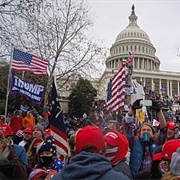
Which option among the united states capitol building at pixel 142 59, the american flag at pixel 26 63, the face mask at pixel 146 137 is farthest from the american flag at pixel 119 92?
the united states capitol building at pixel 142 59

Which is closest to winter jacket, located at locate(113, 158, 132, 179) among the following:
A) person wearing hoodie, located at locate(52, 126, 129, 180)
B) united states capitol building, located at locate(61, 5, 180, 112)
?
person wearing hoodie, located at locate(52, 126, 129, 180)

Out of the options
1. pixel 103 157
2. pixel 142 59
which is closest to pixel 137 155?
pixel 103 157

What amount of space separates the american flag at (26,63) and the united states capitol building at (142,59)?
6179 centimetres

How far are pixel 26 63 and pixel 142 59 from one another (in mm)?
73810

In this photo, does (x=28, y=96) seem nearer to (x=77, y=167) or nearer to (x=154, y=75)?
(x=77, y=167)

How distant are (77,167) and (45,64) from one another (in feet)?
28.1

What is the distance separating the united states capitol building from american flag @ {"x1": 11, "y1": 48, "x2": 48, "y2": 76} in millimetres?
61787

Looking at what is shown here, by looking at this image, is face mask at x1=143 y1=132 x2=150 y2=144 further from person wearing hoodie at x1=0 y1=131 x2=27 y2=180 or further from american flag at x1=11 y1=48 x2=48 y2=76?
american flag at x1=11 y1=48 x2=48 y2=76

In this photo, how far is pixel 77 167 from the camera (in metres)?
1.59

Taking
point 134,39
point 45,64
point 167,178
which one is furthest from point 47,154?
point 134,39

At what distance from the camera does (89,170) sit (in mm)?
1555

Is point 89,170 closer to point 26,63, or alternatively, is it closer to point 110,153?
point 110,153

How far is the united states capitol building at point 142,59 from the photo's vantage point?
249 ft

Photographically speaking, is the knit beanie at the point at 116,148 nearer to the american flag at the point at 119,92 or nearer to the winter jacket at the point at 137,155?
the winter jacket at the point at 137,155
